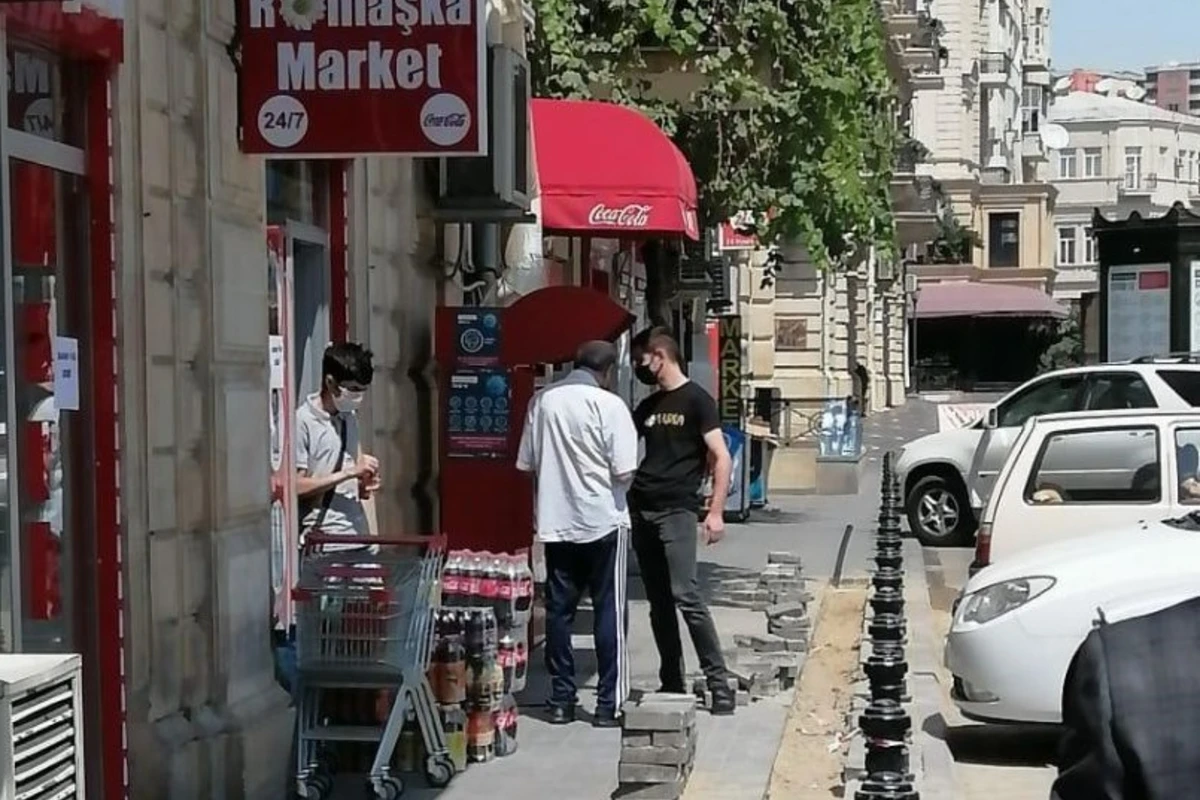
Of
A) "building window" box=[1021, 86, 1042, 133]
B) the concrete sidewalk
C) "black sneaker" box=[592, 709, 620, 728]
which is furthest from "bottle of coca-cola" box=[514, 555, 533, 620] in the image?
Result: "building window" box=[1021, 86, 1042, 133]

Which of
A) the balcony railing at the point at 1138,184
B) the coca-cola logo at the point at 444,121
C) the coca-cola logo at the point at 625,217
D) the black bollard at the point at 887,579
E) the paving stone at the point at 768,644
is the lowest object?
the paving stone at the point at 768,644

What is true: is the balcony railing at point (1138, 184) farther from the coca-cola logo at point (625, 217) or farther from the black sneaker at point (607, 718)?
the black sneaker at point (607, 718)

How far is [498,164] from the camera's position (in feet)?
31.3

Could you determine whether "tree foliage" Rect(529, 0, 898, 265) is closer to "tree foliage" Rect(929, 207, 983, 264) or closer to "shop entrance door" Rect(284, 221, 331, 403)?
"shop entrance door" Rect(284, 221, 331, 403)

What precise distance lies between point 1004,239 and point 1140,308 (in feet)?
172

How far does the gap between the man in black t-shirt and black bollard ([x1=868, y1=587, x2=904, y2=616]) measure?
4.94 feet

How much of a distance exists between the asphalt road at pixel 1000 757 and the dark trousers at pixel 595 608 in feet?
5.47

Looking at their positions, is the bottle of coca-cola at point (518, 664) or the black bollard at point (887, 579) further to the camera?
the bottle of coca-cola at point (518, 664)

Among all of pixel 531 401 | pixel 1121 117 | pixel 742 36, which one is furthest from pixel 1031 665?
pixel 1121 117

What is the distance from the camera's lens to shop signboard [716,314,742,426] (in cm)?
2198

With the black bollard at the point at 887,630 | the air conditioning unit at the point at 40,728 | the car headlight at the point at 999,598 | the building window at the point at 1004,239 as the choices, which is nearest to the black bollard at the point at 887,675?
the black bollard at the point at 887,630

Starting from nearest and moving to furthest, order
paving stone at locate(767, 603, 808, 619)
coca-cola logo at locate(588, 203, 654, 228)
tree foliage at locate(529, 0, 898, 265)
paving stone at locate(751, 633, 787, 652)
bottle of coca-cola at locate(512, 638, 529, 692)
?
bottle of coca-cola at locate(512, 638, 529, 692), paving stone at locate(751, 633, 787, 652), coca-cola logo at locate(588, 203, 654, 228), paving stone at locate(767, 603, 808, 619), tree foliage at locate(529, 0, 898, 265)

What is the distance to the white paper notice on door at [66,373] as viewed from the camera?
18.8 feet

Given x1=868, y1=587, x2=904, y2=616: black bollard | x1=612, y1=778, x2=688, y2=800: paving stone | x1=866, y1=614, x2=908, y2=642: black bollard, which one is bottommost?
x1=612, y1=778, x2=688, y2=800: paving stone
